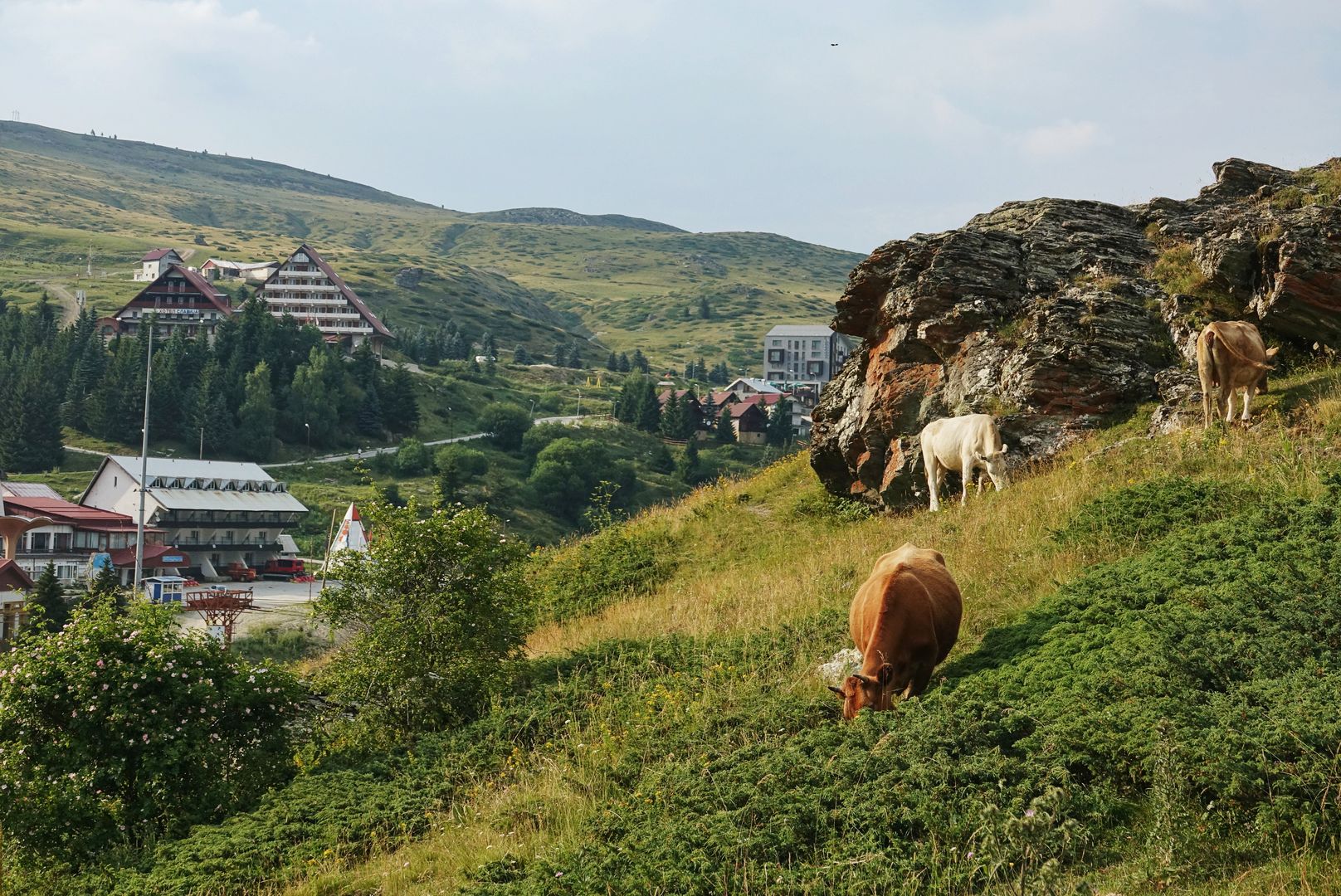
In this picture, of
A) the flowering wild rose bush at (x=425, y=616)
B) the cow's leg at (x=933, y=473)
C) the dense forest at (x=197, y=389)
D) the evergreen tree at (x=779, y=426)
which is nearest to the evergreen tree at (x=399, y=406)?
the dense forest at (x=197, y=389)

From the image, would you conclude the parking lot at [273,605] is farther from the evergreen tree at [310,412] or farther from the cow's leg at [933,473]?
the cow's leg at [933,473]

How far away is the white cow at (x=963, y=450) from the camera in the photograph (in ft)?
64.7

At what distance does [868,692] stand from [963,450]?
33.4 ft

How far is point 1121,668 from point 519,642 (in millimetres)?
8370

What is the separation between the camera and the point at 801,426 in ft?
533

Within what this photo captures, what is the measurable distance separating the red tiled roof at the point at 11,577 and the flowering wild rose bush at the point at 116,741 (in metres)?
53.2

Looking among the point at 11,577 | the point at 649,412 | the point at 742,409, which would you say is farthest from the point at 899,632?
the point at 742,409

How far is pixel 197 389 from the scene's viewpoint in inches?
4739

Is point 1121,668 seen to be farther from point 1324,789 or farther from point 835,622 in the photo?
point 835,622

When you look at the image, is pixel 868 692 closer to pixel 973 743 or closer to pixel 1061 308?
pixel 973 743

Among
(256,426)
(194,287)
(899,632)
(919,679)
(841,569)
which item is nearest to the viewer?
(899,632)

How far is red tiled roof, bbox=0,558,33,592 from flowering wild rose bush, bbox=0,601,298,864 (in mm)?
53201

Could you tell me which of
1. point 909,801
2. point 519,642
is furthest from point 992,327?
point 909,801

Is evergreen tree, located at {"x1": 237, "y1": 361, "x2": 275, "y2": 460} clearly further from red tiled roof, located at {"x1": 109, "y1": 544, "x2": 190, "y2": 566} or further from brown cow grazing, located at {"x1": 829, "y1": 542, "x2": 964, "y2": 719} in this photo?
brown cow grazing, located at {"x1": 829, "y1": 542, "x2": 964, "y2": 719}
